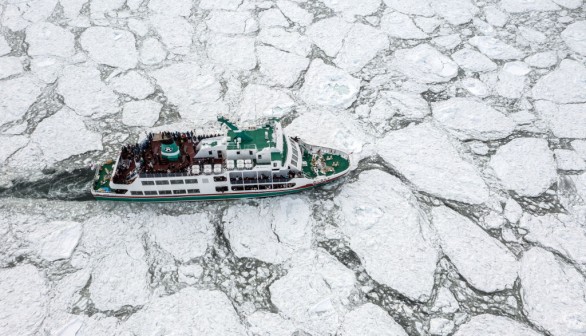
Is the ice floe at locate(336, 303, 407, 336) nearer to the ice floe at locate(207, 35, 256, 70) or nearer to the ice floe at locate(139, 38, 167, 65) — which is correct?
the ice floe at locate(207, 35, 256, 70)

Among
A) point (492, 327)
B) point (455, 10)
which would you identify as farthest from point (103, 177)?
point (455, 10)

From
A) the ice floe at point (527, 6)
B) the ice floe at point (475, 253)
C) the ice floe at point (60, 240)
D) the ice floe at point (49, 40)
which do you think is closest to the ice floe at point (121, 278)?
the ice floe at point (60, 240)

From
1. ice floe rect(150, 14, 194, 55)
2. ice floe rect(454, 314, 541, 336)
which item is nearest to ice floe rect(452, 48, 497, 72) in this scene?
ice floe rect(454, 314, 541, 336)

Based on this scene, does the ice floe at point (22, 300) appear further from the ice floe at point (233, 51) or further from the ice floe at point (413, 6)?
the ice floe at point (413, 6)

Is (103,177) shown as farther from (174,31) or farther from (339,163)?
(174,31)

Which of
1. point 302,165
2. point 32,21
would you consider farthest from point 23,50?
point 302,165

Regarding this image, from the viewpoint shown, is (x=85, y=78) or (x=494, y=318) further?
(x=85, y=78)

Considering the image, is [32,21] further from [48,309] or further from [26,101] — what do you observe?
[48,309]
